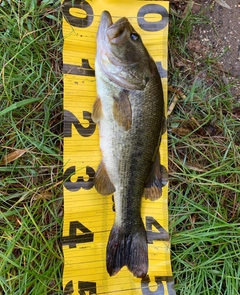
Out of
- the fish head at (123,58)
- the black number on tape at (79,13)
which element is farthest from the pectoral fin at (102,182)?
the black number on tape at (79,13)

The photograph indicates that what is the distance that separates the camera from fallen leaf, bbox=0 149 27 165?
2355mm

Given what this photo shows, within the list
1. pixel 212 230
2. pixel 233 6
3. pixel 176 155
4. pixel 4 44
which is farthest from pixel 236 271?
pixel 4 44

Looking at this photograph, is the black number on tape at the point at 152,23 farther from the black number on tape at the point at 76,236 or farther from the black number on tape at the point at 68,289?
the black number on tape at the point at 68,289

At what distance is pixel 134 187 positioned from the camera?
2.28 metres

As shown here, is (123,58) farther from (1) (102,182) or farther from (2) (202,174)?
(2) (202,174)

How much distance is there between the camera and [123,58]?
2.20 metres

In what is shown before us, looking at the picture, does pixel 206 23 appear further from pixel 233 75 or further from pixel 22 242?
pixel 22 242

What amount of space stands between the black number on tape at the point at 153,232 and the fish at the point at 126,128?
116 mm

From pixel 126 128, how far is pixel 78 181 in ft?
1.74

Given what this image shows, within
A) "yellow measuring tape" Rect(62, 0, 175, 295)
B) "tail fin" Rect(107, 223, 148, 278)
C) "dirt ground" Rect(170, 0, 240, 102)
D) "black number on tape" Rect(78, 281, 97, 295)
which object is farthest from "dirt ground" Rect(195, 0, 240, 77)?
"black number on tape" Rect(78, 281, 97, 295)

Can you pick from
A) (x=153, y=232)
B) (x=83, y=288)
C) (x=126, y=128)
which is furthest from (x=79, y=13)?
(x=83, y=288)

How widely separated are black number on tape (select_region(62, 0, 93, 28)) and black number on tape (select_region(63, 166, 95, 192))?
1.07 m

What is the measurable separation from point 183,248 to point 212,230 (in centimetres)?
26

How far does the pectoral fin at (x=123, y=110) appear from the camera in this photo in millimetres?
2170
